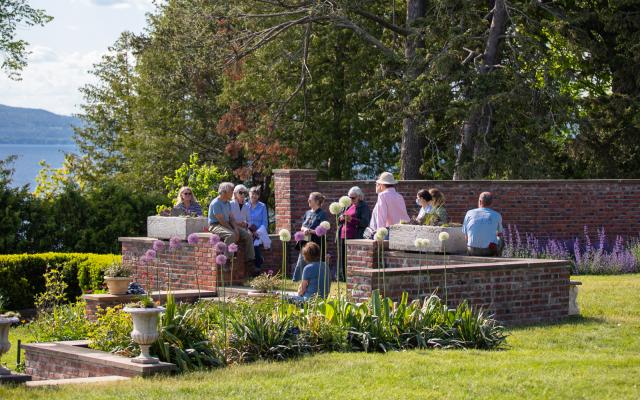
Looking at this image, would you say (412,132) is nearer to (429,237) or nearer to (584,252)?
(584,252)

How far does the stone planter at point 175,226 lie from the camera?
1716 centimetres

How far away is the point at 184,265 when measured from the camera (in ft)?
56.5

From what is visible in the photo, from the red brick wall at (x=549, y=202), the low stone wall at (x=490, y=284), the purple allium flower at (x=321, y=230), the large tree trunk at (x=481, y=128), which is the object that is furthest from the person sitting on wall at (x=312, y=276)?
the large tree trunk at (x=481, y=128)

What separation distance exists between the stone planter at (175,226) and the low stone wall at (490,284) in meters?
4.39

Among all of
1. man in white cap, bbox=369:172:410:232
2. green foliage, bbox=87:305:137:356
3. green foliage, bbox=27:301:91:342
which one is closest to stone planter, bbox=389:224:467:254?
man in white cap, bbox=369:172:410:232

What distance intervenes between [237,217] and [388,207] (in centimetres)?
272

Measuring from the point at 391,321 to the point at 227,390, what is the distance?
2.80 m

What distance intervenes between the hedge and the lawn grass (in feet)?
36.1

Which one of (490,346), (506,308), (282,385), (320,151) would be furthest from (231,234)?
(320,151)

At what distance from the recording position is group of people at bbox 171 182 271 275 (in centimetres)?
1661

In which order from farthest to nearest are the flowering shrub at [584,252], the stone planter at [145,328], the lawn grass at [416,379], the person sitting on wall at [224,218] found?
the flowering shrub at [584,252], the person sitting on wall at [224,218], the stone planter at [145,328], the lawn grass at [416,379]

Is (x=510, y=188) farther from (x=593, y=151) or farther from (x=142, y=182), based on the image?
(x=142, y=182)

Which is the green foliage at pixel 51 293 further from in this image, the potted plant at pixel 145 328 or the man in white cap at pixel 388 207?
the potted plant at pixel 145 328

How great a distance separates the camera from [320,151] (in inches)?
1298
